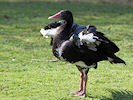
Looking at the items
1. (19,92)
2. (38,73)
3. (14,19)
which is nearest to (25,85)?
(19,92)

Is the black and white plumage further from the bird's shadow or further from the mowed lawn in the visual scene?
the mowed lawn

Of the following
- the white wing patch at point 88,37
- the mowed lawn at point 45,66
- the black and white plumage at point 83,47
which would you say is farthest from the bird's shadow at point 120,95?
the white wing patch at point 88,37

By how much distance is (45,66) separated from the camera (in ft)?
32.3

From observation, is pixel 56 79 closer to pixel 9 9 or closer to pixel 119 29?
pixel 119 29

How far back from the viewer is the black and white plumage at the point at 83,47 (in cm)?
678

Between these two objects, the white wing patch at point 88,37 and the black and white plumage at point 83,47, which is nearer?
the white wing patch at point 88,37

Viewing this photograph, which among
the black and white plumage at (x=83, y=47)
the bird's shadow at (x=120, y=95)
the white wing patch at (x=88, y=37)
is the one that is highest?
the white wing patch at (x=88, y=37)

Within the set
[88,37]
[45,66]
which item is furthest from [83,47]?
[45,66]

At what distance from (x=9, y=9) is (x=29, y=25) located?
4555 mm

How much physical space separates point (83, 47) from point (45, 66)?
123 inches

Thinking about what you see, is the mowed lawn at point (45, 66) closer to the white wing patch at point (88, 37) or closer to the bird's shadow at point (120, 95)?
the bird's shadow at point (120, 95)

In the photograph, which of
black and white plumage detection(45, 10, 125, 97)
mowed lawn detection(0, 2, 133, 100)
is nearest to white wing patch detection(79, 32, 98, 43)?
black and white plumage detection(45, 10, 125, 97)

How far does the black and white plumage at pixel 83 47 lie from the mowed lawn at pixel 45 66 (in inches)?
31.2

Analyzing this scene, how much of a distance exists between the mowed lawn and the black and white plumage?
2.60 feet
